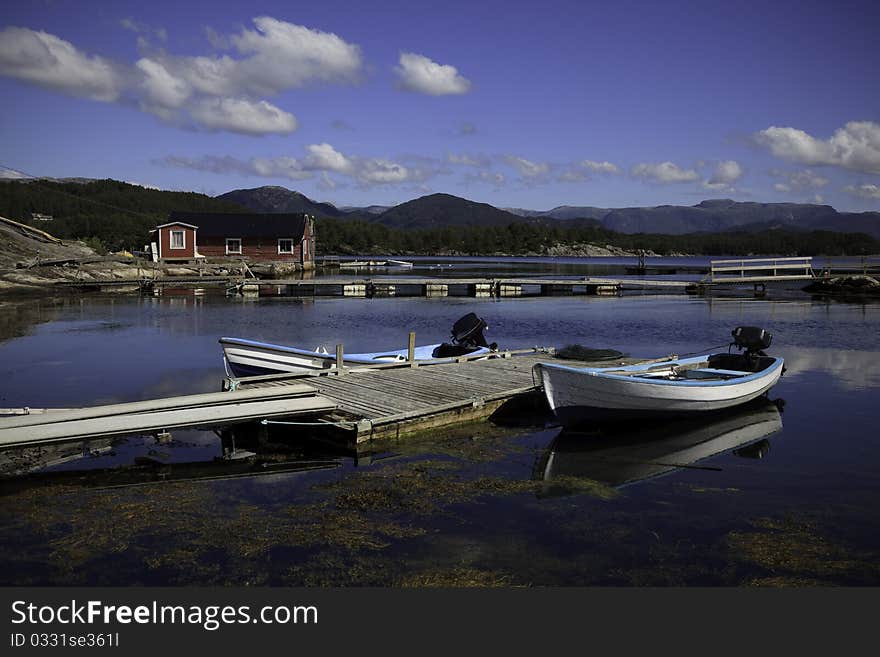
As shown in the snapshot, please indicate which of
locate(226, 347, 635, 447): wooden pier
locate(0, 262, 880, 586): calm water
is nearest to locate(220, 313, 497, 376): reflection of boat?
locate(226, 347, 635, 447): wooden pier

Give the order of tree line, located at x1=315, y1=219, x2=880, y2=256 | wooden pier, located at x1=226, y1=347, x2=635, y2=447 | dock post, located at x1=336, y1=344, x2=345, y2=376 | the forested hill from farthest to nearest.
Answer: tree line, located at x1=315, y1=219, x2=880, y2=256
the forested hill
dock post, located at x1=336, y1=344, x2=345, y2=376
wooden pier, located at x1=226, y1=347, x2=635, y2=447

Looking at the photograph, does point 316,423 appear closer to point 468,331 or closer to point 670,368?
point 468,331

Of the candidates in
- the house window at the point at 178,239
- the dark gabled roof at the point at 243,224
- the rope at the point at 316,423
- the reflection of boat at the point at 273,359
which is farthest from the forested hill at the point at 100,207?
the rope at the point at 316,423

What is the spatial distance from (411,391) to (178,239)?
56208 mm

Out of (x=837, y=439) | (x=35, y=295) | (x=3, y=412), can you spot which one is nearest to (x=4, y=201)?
(x=35, y=295)

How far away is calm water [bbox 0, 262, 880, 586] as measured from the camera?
772cm

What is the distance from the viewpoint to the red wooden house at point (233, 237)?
64312 mm

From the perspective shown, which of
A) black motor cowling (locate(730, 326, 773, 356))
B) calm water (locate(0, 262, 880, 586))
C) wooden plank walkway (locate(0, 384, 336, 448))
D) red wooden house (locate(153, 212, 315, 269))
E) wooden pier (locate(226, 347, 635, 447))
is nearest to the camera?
calm water (locate(0, 262, 880, 586))

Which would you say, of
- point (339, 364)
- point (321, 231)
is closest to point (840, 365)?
point (339, 364)

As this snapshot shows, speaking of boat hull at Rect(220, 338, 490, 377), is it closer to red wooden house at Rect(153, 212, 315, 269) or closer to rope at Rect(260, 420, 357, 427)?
rope at Rect(260, 420, 357, 427)

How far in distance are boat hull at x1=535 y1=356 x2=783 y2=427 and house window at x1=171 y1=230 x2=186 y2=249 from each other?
190 feet

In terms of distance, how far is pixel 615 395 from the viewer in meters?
13.5

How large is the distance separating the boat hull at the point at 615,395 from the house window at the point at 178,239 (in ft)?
190

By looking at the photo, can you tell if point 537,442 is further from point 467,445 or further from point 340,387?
point 340,387
